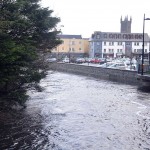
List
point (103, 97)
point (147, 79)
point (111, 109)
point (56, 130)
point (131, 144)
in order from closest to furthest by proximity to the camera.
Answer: point (131, 144)
point (56, 130)
point (111, 109)
point (103, 97)
point (147, 79)

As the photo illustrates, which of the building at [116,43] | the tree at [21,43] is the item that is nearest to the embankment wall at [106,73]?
the tree at [21,43]

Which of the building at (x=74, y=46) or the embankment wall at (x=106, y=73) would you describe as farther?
the building at (x=74, y=46)

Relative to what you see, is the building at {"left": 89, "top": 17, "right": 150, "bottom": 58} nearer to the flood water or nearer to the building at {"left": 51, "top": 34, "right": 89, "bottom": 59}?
the building at {"left": 51, "top": 34, "right": 89, "bottom": 59}

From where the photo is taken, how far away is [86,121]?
815 inches

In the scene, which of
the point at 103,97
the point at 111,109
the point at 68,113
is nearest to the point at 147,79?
the point at 103,97

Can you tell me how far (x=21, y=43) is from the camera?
791 inches

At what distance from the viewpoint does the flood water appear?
52.2 feet

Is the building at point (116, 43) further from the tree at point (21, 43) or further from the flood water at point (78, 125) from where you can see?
the tree at point (21, 43)

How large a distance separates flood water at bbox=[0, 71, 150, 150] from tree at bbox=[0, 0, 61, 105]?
1.74 metres

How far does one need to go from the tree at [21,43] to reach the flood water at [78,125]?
174 cm

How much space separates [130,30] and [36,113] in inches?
4748

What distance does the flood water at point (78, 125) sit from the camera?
52.2 ft

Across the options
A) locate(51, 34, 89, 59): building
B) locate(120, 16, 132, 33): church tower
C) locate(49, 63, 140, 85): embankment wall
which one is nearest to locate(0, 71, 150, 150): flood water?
locate(49, 63, 140, 85): embankment wall

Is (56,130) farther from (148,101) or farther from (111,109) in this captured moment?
(148,101)
